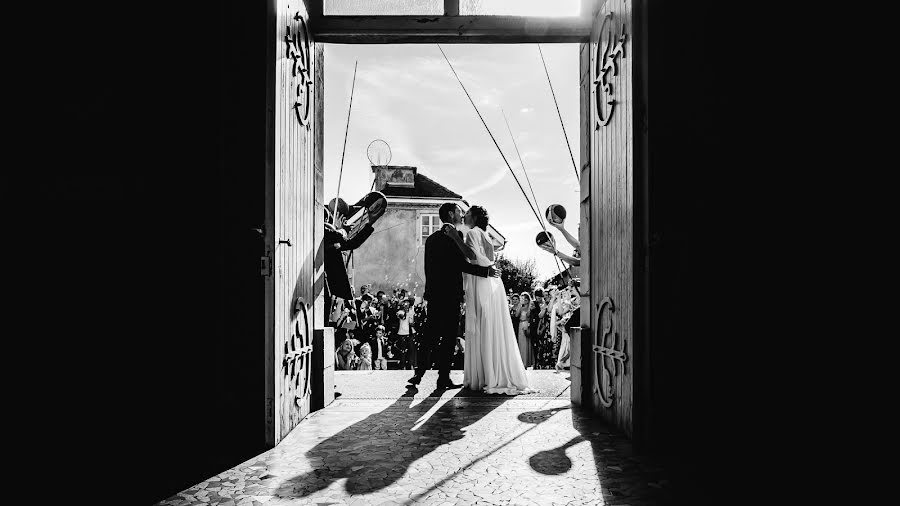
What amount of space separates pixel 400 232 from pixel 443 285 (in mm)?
25610

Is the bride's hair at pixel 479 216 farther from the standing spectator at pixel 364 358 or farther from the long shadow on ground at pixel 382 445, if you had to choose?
the standing spectator at pixel 364 358

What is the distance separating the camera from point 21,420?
15.8ft

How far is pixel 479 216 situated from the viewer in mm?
7246

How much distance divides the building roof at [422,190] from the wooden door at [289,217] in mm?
27410

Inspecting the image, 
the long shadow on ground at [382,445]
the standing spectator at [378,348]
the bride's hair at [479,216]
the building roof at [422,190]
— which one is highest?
the building roof at [422,190]

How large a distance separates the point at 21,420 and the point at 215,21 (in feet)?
11.0

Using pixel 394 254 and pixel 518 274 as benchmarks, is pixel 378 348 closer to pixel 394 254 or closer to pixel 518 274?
pixel 394 254

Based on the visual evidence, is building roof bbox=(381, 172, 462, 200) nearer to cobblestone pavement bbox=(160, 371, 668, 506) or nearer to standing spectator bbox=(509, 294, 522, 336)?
standing spectator bbox=(509, 294, 522, 336)

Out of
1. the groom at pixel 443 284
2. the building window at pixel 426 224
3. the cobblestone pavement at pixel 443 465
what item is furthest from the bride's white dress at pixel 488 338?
the building window at pixel 426 224

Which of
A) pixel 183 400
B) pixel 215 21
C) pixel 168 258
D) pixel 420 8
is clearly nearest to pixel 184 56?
pixel 215 21

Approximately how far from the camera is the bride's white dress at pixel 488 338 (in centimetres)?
684

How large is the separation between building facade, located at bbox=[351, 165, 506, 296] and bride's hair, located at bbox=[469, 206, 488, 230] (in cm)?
2490
